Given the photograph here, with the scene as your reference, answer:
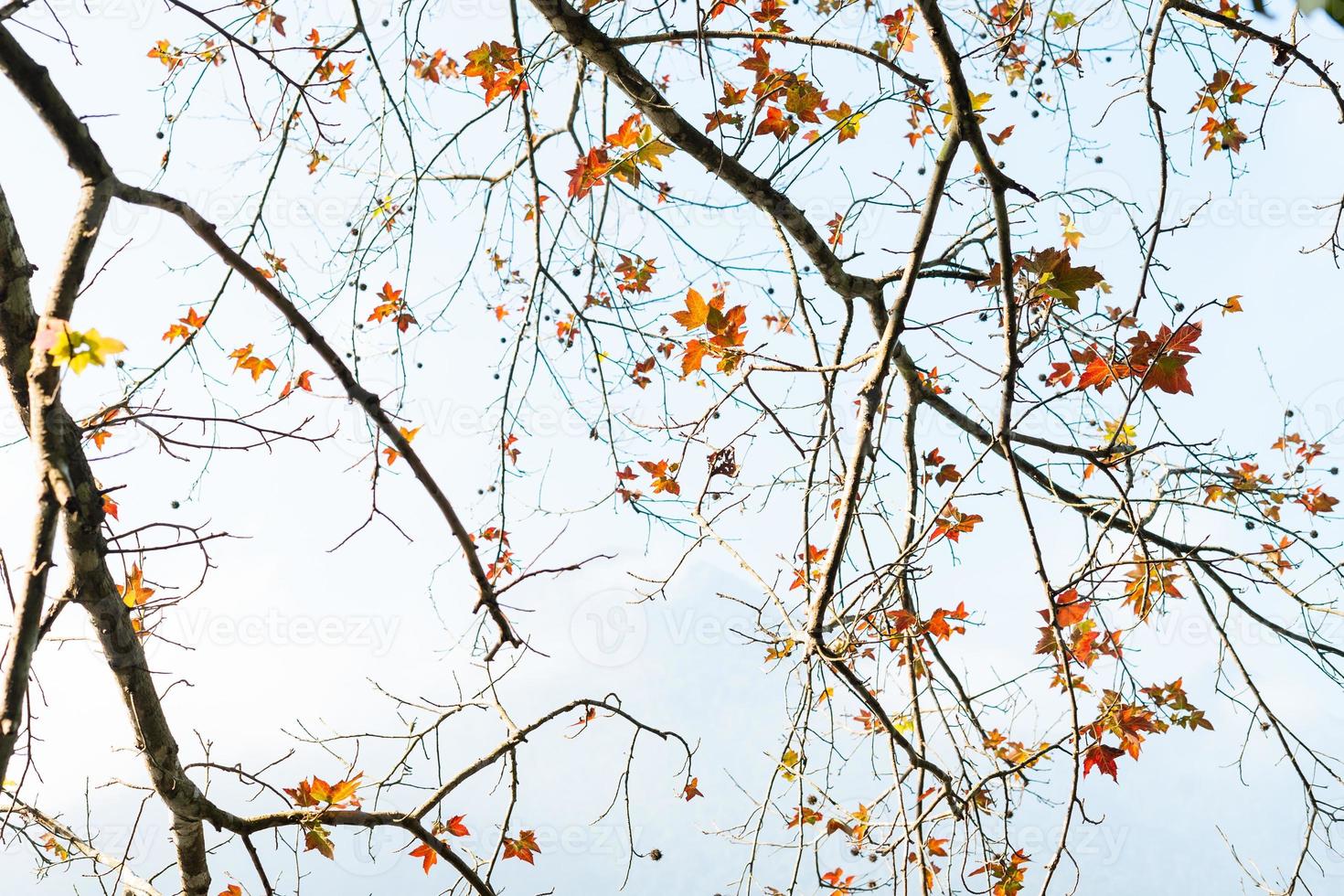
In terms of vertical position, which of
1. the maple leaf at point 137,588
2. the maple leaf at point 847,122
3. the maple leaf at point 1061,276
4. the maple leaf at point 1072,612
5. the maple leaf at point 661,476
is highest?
the maple leaf at point 847,122

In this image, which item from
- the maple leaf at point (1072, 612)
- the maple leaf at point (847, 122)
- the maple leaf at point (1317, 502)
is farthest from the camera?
the maple leaf at point (1317, 502)

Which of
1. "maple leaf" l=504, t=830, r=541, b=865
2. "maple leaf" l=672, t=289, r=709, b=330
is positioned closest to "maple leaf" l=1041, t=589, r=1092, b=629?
"maple leaf" l=672, t=289, r=709, b=330

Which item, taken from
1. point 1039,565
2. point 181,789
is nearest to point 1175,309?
point 1039,565

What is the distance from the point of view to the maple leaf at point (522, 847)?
2.44 meters

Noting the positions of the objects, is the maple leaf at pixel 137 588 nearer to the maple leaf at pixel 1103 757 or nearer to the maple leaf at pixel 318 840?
the maple leaf at pixel 318 840

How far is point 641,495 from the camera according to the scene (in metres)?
2.86

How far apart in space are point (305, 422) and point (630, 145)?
1.15m

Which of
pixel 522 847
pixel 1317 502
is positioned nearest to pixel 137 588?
pixel 522 847

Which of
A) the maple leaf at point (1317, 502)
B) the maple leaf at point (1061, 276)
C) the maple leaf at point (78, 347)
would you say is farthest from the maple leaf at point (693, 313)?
the maple leaf at point (1317, 502)

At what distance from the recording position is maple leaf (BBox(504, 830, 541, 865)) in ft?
8.00

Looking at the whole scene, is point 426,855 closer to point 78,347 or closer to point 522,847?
point 522,847

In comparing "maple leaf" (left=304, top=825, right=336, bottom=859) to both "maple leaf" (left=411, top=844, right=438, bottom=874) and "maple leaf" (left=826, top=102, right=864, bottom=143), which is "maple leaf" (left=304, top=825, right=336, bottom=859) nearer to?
"maple leaf" (left=411, top=844, right=438, bottom=874)

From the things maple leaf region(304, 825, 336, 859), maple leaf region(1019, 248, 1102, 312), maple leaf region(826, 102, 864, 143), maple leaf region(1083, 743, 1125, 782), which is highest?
maple leaf region(826, 102, 864, 143)

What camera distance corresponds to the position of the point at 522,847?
2.48 meters
